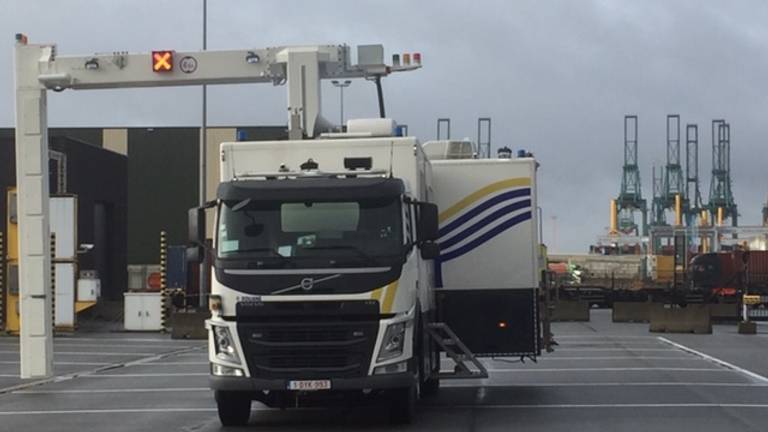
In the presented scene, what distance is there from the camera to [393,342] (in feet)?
40.5

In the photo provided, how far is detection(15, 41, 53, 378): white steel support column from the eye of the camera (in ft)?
64.2

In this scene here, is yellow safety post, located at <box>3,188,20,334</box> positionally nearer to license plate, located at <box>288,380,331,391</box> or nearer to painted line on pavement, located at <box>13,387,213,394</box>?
painted line on pavement, located at <box>13,387,213,394</box>

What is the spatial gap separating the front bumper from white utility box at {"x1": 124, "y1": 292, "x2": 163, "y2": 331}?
82.7ft

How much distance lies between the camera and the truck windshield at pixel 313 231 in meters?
12.3

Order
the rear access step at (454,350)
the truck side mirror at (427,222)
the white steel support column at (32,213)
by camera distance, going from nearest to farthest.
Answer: the truck side mirror at (427,222)
the rear access step at (454,350)
the white steel support column at (32,213)

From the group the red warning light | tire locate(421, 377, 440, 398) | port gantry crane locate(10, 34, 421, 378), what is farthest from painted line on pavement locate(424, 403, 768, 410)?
the red warning light

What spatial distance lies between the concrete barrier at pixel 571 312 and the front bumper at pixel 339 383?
32.3 metres

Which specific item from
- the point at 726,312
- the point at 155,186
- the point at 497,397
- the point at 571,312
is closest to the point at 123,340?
the point at 571,312

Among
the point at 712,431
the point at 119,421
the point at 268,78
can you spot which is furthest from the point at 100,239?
the point at 712,431

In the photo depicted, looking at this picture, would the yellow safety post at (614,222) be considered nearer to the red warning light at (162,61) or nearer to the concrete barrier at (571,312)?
the concrete barrier at (571,312)

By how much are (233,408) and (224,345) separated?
3.40 feet

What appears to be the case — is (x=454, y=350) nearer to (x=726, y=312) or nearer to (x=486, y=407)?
(x=486, y=407)

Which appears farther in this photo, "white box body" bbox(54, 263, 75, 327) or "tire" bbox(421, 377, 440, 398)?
"white box body" bbox(54, 263, 75, 327)

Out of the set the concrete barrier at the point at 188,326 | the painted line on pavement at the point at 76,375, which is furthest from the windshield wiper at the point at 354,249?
the concrete barrier at the point at 188,326
